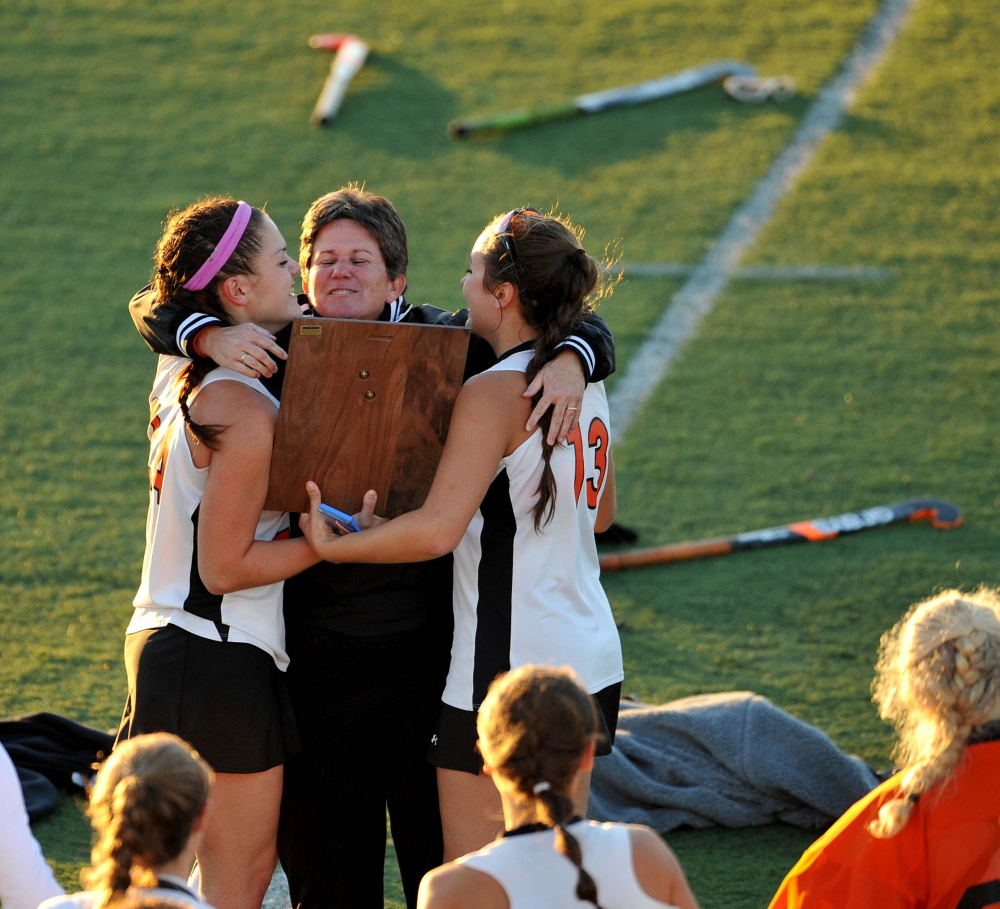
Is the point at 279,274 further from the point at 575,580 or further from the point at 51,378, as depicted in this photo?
the point at 51,378

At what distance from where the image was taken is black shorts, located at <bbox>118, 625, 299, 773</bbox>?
2475mm

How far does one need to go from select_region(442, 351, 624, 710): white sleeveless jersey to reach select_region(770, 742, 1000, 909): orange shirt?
22.5 inches

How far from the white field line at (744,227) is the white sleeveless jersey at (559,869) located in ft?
15.0

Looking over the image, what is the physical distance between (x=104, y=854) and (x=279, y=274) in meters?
1.22

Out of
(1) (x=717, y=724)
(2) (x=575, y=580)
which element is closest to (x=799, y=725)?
(1) (x=717, y=724)

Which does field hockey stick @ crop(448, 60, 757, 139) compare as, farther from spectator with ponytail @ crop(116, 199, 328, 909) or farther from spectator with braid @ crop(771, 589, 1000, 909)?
spectator with braid @ crop(771, 589, 1000, 909)

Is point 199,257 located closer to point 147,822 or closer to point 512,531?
point 512,531

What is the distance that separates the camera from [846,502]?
5.81m

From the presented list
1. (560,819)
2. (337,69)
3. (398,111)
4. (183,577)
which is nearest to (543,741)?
(560,819)

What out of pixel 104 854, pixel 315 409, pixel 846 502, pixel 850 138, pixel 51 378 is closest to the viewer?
pixel 104 854

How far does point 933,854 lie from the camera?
2205 millimetres

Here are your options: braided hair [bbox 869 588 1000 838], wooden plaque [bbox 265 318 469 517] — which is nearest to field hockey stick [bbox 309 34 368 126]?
wooden plaque [bbox 265 318 469 517]

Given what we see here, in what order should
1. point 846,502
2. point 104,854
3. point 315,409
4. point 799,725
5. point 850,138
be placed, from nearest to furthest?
point 104,854, point 315,409, point 799,725, point 846,502, point 850,138

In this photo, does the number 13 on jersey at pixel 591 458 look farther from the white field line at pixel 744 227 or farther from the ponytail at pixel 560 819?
the white field line at pixel 744 227
